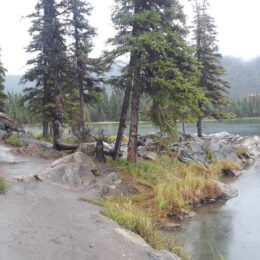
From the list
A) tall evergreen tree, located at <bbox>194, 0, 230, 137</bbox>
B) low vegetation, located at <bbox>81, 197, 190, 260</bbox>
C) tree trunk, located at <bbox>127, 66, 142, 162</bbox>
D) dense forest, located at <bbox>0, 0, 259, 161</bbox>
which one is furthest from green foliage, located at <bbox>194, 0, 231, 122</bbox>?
low vegetation, located at <bbox>81, 197, 190, 260</bbox>

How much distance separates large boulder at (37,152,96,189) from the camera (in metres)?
8.34

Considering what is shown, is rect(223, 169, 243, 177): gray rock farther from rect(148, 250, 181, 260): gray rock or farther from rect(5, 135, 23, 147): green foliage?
rect(148, 250, 181, 260): gray rock

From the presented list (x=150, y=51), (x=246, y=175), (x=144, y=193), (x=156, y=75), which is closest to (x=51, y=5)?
(x=150, y=51)

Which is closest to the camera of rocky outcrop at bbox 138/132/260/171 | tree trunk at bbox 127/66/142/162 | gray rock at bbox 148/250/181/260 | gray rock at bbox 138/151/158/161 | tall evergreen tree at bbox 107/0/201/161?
gray rock at bbox 148/250/181/260

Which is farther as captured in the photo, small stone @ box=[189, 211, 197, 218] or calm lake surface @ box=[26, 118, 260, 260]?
small stone @ box=[189, 211, 197, 218]

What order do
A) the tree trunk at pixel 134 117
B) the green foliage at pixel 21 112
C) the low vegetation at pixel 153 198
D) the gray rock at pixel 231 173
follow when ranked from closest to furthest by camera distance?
the low vegetation at pixel 153 198, the tree trunk at pixel 134 117, the gray rock at pixel 231 173, the green foliage at pixel 21 112

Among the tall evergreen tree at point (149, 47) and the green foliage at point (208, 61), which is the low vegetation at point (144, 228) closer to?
the tall evergreen tree at point (149, 47)

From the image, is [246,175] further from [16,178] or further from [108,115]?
[108,115]

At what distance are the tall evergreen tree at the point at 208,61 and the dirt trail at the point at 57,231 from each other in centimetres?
1560

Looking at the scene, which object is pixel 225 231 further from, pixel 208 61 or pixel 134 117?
pixel 208 61

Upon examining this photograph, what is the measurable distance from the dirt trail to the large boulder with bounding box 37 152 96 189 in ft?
3.33

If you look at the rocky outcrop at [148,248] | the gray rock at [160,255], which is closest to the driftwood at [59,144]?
the rocky outcrop at [148,248]

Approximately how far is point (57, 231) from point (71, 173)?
372 cm

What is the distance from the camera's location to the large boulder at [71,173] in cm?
834
